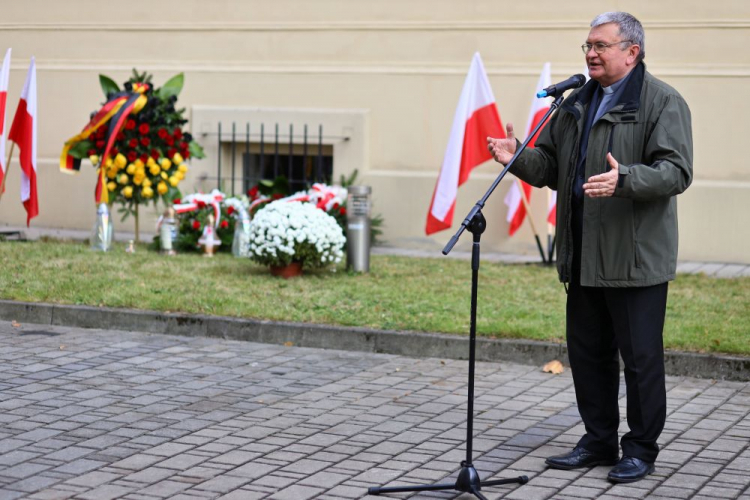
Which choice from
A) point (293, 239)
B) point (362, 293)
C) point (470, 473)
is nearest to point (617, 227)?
point (470, 473)

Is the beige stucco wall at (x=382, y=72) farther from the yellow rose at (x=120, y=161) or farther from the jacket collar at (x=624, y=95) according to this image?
the jacket collar at (x=624, y=95)

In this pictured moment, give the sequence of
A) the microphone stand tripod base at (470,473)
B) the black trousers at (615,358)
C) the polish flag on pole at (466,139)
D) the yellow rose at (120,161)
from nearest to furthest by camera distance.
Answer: the microphone stand tripod base at (470,473) → the black trousers at (615,358) → the polish flag on pole at (466,139) → the yellow rose at (120,161)

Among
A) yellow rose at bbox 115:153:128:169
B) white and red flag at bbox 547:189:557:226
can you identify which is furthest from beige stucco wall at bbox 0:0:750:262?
yellow rose at bbox 115:153:128:169

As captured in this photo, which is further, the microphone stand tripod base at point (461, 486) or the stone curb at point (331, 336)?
the stone curb at point (331, 336)

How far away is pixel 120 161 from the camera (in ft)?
40.5

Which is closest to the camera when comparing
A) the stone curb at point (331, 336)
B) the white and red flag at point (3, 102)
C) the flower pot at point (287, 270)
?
the stone curb at point (331, 336)

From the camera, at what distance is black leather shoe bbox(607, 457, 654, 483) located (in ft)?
16.6

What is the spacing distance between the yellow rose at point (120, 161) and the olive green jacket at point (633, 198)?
7.91 meters

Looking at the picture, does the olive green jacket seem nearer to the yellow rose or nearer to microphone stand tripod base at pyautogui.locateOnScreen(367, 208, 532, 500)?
microphone stand tripod base at pyautogui.locateOnScreen(367, 208, 532, 500)

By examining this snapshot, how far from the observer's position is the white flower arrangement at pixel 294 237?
10289 millimetres

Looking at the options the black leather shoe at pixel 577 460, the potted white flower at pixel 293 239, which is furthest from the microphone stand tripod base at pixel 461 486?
the potted white flower at pixel 293 239

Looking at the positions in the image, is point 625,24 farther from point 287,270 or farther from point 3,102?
point 3,102

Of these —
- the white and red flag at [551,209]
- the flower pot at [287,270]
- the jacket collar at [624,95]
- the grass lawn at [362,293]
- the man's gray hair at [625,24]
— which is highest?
the man's gray hair at [625,24]

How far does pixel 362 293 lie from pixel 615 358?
442 cm
